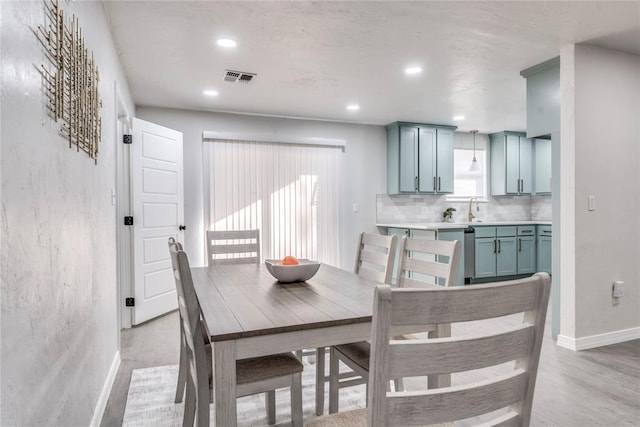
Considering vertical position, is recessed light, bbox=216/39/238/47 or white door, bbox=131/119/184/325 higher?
recessed light, bbox=216/39/238/47

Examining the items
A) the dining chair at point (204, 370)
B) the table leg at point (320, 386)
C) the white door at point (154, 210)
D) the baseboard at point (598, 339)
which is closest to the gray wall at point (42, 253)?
the dining chair at point (204, 370)

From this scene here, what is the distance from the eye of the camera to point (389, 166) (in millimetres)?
5559

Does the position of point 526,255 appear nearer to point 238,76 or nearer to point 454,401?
point 238,76

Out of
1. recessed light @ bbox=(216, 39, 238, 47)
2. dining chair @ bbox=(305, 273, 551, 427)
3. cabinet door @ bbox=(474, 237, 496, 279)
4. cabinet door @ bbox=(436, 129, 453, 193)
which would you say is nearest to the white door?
recessed light @ bbox=(216, 39, 238, 47)

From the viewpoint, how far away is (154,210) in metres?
3.83

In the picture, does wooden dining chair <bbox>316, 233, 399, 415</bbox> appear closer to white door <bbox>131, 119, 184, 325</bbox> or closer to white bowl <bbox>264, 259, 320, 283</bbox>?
white bowl <bbox>264, 259, 320, 283</bbox>

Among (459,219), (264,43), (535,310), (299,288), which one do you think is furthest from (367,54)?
(459,219)

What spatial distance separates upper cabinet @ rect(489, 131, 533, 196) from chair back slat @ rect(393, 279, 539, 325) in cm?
569

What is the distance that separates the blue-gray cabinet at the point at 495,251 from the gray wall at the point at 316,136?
149 cm

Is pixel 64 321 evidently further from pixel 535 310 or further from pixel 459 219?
pixel 459 219

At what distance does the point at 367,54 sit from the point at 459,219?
3835 millimetres

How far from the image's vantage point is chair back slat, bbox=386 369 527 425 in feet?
2.60

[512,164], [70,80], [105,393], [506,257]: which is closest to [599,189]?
[506,257]

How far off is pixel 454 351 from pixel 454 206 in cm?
564
